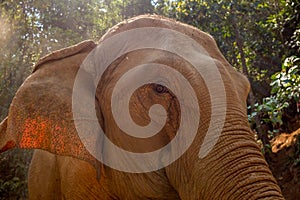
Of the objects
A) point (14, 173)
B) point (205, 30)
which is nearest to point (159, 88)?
point (14, 173)

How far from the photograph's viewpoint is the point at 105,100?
2943 millimetres

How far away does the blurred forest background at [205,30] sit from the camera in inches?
390

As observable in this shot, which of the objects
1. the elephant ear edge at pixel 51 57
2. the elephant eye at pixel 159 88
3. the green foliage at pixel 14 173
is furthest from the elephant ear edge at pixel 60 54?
the green foliage at pixel 14 173

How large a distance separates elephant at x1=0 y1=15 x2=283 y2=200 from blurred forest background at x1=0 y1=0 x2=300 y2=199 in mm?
5094

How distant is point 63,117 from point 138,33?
0.81 metres

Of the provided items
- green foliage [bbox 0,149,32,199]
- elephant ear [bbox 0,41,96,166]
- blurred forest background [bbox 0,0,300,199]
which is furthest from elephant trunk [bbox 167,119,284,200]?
green foliage [bbox 0,149,32,199]

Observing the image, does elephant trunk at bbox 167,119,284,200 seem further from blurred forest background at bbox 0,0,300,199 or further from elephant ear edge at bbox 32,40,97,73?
blurred forest background at bbox 0,0,300,199

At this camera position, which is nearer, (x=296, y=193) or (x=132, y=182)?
(x=132, y=182)

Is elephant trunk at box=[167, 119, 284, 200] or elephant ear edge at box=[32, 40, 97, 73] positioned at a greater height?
elephant ear edge at box=[32, 40, 97, 73]

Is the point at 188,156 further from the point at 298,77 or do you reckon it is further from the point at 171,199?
the point at 298,77

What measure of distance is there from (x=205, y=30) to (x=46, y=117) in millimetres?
10997

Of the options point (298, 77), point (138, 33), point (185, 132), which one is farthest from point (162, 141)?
point (298, 77)

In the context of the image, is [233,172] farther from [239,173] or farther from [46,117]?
[46,117]

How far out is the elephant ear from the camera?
2.82 m
